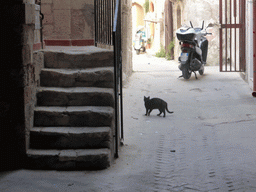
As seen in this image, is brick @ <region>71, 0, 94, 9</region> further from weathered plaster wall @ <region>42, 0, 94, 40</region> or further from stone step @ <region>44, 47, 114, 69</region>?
stone step @ <region>44, 47, 114, 69</region>

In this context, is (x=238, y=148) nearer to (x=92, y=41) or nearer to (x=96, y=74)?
(x=96, y=74)

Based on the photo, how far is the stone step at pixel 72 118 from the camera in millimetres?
5055

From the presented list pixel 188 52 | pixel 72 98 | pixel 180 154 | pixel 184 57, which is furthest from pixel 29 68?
pixel 188 52

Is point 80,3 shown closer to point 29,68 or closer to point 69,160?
point 29,68

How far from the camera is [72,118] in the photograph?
5090 millimetres

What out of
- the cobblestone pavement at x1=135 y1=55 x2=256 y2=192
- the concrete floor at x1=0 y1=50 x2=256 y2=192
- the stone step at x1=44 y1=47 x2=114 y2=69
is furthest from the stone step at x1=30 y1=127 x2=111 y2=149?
the stone step at x1=44 y1=47 x2=114 y2=69

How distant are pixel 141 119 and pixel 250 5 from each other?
15.1ft

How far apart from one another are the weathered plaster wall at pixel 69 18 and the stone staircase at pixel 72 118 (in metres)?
2.40

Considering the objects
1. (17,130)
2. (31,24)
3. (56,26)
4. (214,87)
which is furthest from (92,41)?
(214,87)

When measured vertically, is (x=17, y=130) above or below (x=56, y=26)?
below

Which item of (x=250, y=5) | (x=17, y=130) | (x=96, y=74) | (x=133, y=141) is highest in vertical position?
(x=250, y=5)

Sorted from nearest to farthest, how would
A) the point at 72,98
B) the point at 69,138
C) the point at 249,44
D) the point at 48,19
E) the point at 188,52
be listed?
1. the point at 69,138
2. the point at 72,98
3. the point at 48,19
4. the point at 249,44
5. the point at 188,52

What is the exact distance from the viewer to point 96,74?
Result: 552 centimetres

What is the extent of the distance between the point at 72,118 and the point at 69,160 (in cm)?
54
